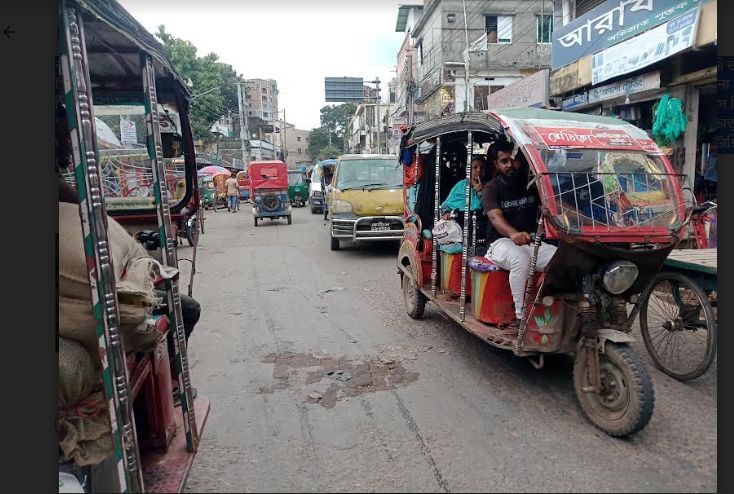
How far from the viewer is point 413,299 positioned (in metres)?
5.97

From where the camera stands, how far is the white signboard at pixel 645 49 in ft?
25.5

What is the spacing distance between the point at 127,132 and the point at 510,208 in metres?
3.37

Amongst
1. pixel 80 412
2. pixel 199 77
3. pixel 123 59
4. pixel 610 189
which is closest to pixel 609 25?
pixel 610 189

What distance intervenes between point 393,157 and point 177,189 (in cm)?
683

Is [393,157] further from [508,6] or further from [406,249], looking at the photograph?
[508,6]

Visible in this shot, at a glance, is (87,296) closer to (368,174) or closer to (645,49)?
(368,174)

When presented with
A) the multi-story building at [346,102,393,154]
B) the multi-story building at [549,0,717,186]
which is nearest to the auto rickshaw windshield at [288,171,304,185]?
the multi-story building at [549,0,717,186]

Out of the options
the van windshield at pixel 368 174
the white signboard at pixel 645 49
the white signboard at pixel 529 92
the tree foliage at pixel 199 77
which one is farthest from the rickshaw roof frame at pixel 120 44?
the tree foliage at pixel 199 77

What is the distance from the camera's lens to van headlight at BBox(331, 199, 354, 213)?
34.2ft

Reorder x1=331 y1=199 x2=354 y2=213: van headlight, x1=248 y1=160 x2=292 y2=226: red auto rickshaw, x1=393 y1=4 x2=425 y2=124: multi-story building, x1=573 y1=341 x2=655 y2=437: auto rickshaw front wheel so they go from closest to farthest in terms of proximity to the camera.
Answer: x1=573 y1=341 x2=655 y2=437: auto rickshaw front wheel < x1=331 y1=199 x2=354 y2=213: van headlight < x1=248 y1=160 x2=292 y2=226: red auto rickshaw < x1=393 y1=4 x2=425 y2=124: multi-story building

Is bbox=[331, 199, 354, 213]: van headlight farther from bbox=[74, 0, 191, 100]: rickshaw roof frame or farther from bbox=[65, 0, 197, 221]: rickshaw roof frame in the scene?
bbox=[74, 0, 191, 100]: rickshaw roof frame

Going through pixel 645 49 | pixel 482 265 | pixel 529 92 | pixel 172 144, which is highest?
pixel 529 92

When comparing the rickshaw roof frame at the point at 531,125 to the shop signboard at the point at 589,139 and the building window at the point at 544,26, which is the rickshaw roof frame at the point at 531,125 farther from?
the building window at the point at 544,26

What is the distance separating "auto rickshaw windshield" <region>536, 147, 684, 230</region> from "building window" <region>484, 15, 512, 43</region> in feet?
77.7
